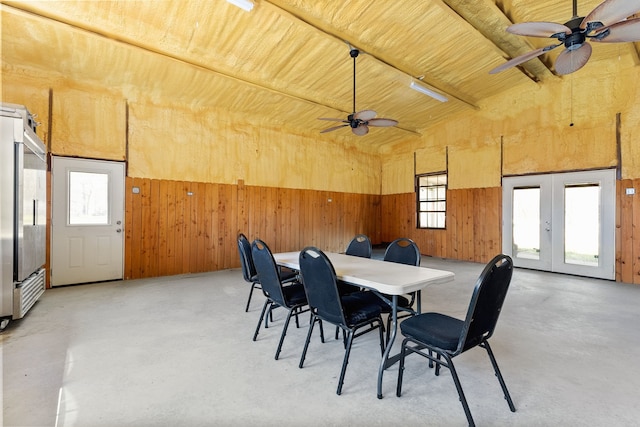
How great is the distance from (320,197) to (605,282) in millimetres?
6041

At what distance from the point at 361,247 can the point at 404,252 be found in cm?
67

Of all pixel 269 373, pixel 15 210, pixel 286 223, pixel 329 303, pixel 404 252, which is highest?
pixel 15 210

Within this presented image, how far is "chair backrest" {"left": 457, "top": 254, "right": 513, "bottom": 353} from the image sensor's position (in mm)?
1549

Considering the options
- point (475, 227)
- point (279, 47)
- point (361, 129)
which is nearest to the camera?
point (279, 47)

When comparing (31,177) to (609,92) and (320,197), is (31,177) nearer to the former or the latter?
(320,197)

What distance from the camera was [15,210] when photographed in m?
3.04

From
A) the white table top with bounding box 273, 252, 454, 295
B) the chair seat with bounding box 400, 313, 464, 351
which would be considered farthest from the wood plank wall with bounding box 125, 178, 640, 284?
the chair seat with bounding box 400, 313, 464, 351

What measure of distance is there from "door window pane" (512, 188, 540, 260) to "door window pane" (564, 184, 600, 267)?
20.1 inches

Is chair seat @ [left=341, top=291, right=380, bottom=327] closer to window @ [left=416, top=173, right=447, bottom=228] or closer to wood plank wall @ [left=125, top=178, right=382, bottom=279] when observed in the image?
wood plank wall @ [left=125, top=178, right=382, bottom=279]

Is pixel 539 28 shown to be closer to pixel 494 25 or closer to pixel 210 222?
pixel 494 25

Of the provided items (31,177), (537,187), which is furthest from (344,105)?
(31,177)

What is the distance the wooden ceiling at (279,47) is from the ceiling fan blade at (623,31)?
2.03 metres

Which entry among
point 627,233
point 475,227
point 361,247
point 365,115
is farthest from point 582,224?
point 361,247

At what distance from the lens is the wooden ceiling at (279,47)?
3787mm
